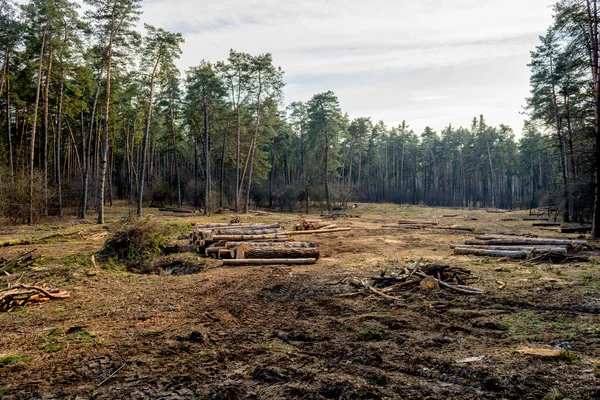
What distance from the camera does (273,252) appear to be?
38.9ft

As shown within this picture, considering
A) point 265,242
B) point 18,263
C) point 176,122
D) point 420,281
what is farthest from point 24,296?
point 176,122

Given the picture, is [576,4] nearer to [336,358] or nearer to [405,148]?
[336,358]

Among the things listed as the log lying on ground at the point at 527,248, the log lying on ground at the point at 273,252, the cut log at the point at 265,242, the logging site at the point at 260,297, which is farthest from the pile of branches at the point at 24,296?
the log lying on ground at the point at 527,248

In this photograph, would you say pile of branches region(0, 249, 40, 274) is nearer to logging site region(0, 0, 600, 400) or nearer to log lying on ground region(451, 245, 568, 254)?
logging site region(0, 0, 600, 400)

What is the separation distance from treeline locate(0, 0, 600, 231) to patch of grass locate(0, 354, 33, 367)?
17813mm

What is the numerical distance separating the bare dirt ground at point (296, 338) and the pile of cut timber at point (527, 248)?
1.54 m

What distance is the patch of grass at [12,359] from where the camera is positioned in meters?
4.57

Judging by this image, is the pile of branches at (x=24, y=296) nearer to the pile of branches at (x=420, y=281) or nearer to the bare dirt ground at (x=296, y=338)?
the bare dirt ground at (x=296, y=338)

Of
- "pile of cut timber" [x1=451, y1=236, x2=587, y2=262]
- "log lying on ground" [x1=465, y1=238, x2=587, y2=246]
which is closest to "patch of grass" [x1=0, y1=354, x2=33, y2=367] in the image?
"pile of cut timber" [x1=451, y1=236, x2=587, y2=262]

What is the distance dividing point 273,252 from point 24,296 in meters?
6.46

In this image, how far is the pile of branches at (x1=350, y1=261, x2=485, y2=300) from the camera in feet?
25.4

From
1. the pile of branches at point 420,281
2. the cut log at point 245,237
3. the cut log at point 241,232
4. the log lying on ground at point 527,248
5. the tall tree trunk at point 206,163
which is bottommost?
the pile of branches at point 420,281

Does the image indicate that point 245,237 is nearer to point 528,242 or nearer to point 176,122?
point 528,242

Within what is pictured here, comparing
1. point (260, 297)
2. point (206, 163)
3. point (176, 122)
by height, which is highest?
point (176, 122)
